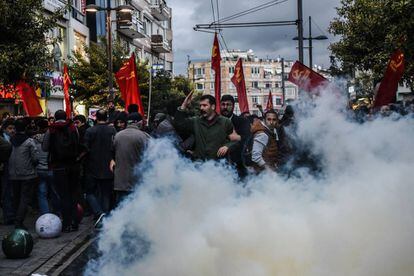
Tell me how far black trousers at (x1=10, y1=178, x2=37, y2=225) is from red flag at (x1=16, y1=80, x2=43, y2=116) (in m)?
5.01

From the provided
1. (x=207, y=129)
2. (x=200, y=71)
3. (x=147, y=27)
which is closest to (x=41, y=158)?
(x=207, y=129)

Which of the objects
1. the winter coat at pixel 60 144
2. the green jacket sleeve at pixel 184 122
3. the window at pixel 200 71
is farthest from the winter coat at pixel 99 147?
the window at pixel 200 71

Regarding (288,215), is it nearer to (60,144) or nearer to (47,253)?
(47,253)

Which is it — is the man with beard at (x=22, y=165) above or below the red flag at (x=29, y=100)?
below

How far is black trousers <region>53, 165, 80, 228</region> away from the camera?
364 inches

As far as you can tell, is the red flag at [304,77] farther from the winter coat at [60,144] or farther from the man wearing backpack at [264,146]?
the winter coat at [60,144]

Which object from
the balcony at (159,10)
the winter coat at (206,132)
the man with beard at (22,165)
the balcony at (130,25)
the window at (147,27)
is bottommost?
the man with beard at (22,165)

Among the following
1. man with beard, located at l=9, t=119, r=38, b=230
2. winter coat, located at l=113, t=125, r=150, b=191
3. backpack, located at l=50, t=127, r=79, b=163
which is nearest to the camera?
winter coat, located at l=113, t=125, r=150, b=191

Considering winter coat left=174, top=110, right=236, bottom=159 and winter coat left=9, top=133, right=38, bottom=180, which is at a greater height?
winter coat left=174, top=110, right=236, bottom=159

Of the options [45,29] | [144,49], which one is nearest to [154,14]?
[144,49]

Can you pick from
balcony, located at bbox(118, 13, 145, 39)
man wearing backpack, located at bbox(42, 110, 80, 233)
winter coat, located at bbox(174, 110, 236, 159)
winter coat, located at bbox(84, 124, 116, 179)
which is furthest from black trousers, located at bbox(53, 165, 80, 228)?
balcony, located at bbox(118, 13, 145, 39)

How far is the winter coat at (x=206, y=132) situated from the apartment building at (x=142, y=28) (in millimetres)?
28269

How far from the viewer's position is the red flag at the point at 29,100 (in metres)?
14.4

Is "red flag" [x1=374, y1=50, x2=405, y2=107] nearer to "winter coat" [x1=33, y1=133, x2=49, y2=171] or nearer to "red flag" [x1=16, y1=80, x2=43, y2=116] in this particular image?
"winter coat" [x1=33, y1=133, x2=49, y2=171]
